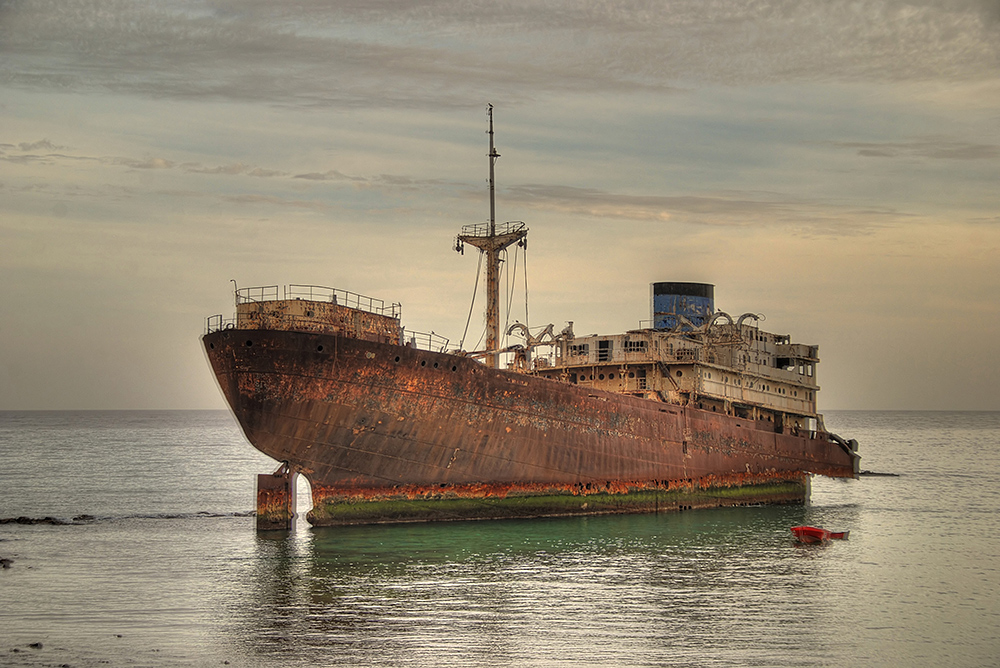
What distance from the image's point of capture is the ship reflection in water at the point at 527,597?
1455 centimetres

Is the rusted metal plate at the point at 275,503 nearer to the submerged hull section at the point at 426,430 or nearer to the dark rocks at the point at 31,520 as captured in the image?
the submerged hull section at the point at 426,430

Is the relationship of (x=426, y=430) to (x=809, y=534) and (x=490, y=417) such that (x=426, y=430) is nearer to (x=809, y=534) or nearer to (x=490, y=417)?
(x=490, y=417)

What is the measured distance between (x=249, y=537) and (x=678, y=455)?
1337 centimetres

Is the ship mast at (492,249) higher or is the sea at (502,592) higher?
the ship mast at (492,249)

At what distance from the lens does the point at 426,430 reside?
2491cm

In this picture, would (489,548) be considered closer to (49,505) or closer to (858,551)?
(858,551)

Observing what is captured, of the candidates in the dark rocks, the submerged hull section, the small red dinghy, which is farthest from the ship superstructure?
the dark rocks

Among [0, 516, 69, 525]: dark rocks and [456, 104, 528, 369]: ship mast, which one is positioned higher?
[456, 104, 528, 369]: ship mast

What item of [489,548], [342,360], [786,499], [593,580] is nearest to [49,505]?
[342,360]

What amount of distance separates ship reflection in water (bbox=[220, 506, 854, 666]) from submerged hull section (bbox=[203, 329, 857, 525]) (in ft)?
2.66

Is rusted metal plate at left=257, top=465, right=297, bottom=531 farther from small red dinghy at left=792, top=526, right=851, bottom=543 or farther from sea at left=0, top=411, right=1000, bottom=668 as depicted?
small red dinghy at left=792, top=526, right=851, bottom=543

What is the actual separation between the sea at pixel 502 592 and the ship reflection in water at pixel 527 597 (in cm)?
6

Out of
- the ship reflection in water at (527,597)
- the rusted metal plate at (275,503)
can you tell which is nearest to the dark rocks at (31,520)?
the rusted metal plate at (275,503)

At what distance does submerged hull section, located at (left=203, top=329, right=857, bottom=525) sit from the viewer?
23984 mm
